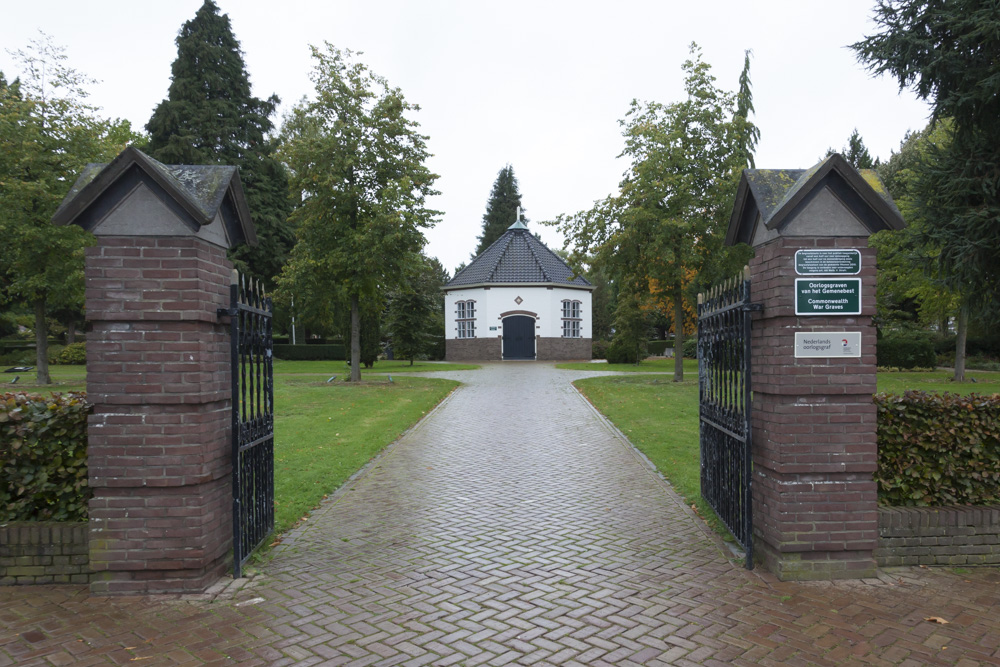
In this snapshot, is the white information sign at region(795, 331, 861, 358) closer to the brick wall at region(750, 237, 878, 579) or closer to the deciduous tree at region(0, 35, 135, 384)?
the brick wall at region(750, 237, 878, 579)

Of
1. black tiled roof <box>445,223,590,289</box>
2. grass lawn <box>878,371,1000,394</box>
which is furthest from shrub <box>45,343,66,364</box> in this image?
grass lawn <box>878,371,1000,394</box>

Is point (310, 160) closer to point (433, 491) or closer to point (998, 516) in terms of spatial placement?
point (433, 491)

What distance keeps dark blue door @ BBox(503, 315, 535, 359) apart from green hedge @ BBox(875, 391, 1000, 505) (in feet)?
121

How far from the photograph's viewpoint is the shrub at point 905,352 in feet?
92.9

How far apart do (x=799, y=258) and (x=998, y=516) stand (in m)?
2.45

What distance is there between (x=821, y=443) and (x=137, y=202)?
16.4ft

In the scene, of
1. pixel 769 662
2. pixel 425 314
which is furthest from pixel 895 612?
pixel 425 314

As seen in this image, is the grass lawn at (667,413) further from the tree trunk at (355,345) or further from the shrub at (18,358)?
the shrub at (18,358)

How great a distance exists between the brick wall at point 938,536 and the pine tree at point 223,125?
34589 mm

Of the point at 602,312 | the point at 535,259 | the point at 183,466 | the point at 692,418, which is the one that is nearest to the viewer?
the point at 183,466

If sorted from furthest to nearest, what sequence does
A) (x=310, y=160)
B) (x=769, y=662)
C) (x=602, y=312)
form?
(x=602, y=312) → (x=310, y=160) → (x=769, y=662)

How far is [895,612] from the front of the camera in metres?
4.02

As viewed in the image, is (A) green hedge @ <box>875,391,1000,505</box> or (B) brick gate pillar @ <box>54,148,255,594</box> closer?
(B) brick gate pillar @ <box>54,148,255,594</box>

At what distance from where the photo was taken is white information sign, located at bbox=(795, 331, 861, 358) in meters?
4.60
